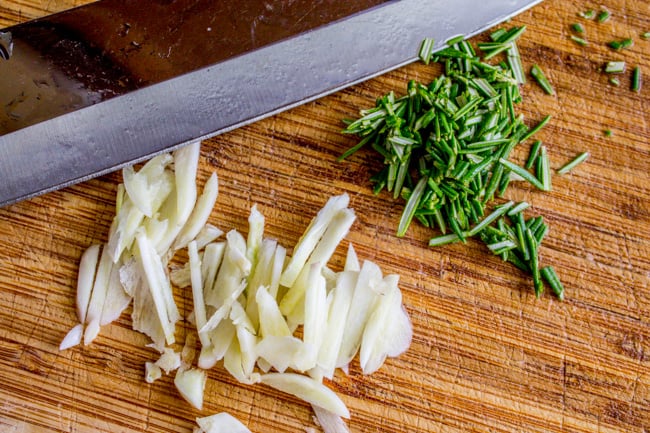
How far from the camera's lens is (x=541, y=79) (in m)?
Answer: 2.81

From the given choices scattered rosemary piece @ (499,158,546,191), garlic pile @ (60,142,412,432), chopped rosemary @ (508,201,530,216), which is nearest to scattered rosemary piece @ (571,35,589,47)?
scattered rosemary piece @ (499,158,546,191)

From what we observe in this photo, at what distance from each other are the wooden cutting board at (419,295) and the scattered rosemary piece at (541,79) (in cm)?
2

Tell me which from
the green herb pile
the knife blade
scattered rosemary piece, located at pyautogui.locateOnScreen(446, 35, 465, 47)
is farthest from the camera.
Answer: scattered rosemary piece, located at pyautogui.locateOnScreen(446, 35, 465, 47)

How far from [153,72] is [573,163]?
5.21ft

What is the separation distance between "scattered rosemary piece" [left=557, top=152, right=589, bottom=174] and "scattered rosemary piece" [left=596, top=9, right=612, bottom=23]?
1.90 ft

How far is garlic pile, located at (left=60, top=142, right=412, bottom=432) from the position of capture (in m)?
2.46

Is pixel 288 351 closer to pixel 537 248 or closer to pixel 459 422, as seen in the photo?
pixel 459 422

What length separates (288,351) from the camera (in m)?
2.41

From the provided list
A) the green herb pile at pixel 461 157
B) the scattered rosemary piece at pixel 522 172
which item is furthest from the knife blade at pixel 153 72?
the scattered rosemary piece at pixel 522 172

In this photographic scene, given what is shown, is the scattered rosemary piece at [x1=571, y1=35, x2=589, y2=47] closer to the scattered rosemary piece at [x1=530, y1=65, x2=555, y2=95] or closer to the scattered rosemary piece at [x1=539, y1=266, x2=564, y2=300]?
the scattered rosemary piece at [x1=530, y1=65, x2=555, y2=95]

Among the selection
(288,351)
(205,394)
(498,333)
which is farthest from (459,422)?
(205,394)

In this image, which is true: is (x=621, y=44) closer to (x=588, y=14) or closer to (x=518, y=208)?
(x=588, y=14)

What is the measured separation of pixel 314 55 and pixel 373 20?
10.0 inches

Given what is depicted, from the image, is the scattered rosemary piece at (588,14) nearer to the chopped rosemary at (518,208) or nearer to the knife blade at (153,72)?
the knife blade at (153,72)
